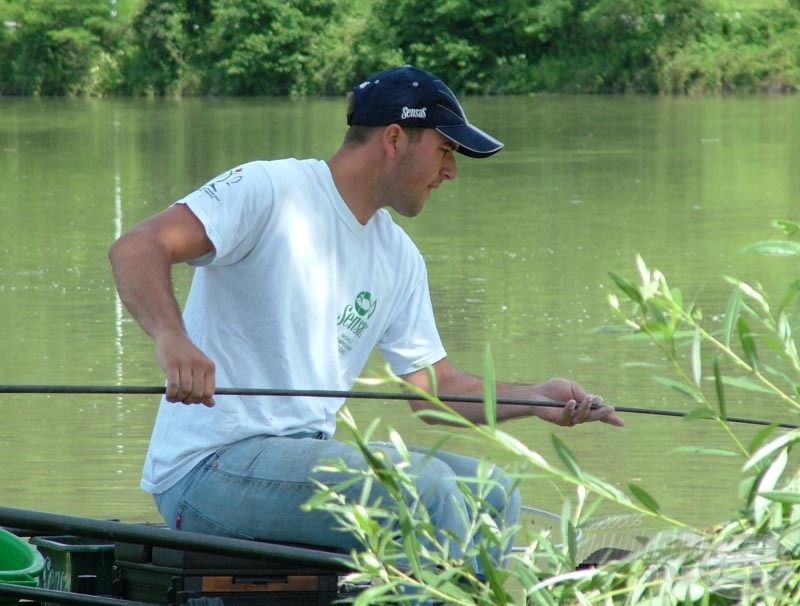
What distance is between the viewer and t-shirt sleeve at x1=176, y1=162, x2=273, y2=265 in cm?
298

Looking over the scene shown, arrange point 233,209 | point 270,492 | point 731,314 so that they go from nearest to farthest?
1. point 731,314
2. point 270,492
3. point 233,209

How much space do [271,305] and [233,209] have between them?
220 mm

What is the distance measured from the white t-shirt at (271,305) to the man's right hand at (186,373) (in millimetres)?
310

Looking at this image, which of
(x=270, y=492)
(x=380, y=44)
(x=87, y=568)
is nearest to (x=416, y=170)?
(x=270, y=492)

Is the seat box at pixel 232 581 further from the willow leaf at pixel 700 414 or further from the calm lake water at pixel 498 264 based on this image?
the willow leaf at pixel 700 414

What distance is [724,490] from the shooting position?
18.9 feet

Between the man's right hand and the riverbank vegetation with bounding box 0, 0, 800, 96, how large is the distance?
4034 centimetres

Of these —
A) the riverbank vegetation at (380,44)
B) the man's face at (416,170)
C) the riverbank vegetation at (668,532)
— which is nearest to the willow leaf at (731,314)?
the riverbank vegetation at (668,532)

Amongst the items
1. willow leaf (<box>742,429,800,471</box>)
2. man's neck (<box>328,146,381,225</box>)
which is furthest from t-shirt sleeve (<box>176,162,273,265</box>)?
willow leaf (<box>742,429,800,471</box>)

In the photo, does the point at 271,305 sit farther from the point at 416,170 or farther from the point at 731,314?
the point at 731,314

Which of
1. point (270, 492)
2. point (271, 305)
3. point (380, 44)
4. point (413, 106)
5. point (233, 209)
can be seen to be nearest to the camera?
point (270, 492)

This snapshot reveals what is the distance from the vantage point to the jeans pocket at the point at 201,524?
2.96 metres

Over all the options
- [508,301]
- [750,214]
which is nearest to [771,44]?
[750,214]

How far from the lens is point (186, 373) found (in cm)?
267
